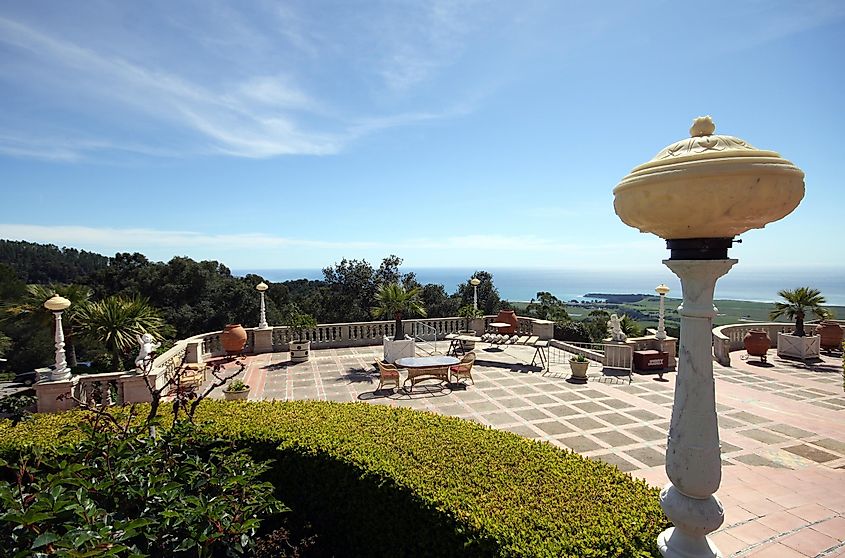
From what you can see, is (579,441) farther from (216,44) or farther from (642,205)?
(216,44)

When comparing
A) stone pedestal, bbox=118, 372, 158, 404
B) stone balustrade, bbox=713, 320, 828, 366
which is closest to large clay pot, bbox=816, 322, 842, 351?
stone balustrade, bbox=713, 320, 828, 366

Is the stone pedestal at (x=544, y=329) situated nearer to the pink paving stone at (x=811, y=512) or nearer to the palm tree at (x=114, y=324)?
the pink paving stone at (x=811, y=512)

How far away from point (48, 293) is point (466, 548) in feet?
44.2

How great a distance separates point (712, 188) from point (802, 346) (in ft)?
54.9

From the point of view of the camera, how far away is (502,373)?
40.0 ft

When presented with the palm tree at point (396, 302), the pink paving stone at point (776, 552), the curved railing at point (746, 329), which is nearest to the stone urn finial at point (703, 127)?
the pink paving stone at point (776, 552)

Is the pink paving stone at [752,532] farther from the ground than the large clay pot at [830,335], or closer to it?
closer to it

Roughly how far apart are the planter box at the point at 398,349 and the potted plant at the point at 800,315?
12.4m

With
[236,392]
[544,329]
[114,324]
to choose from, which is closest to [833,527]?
[236,392]

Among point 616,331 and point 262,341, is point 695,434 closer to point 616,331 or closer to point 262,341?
point 616,331

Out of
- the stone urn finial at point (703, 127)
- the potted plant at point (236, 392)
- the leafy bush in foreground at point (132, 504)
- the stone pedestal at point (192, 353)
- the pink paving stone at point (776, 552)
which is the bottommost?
the pink paving stone at point (776, 552)

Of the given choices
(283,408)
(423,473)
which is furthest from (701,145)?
(283,408)

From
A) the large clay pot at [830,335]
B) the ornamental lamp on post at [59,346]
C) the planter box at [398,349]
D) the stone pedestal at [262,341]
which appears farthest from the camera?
the stone pedestal at [262,341]

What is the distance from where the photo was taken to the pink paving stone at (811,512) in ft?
14.6
